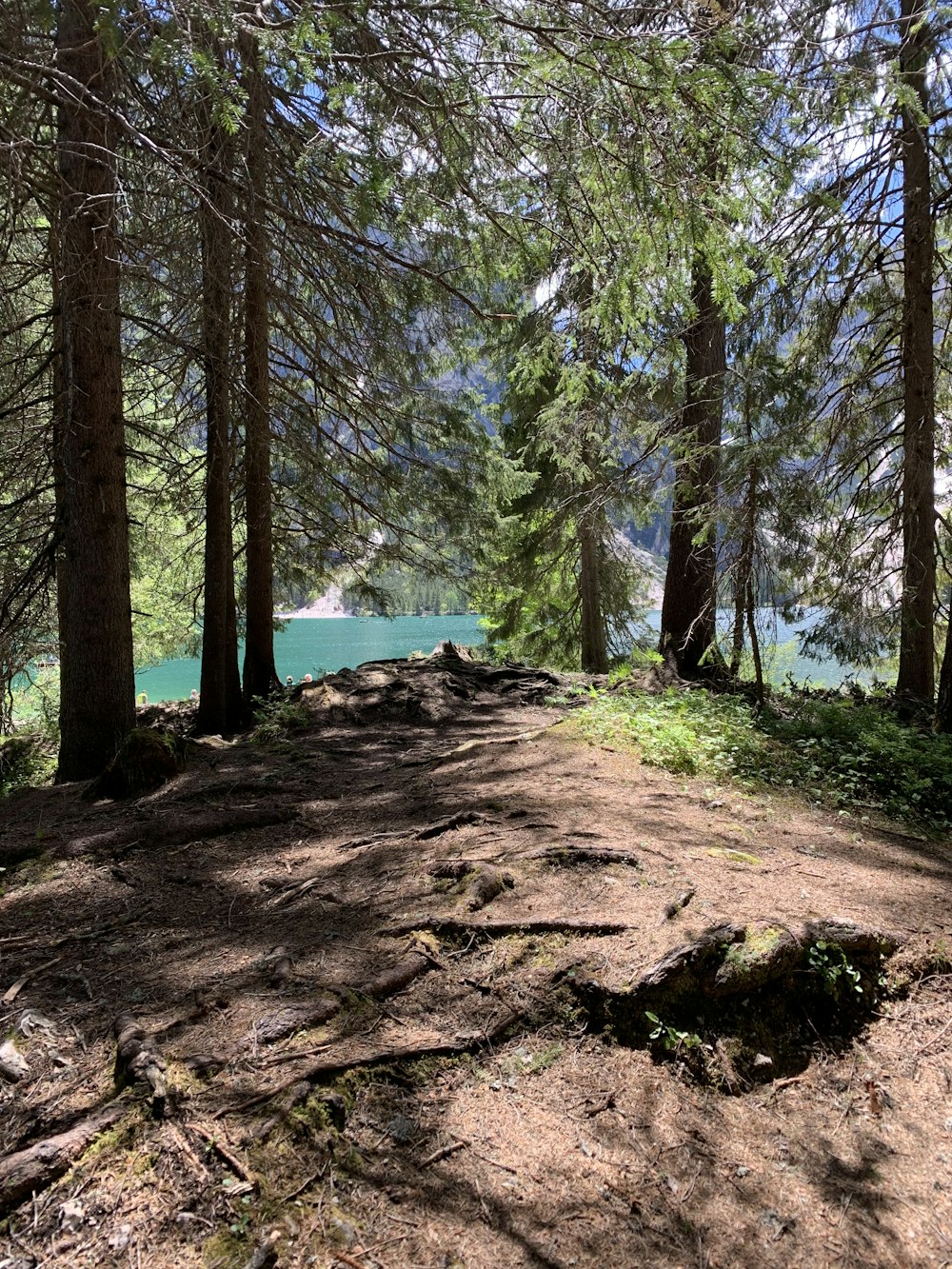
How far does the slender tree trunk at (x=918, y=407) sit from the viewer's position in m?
7.51

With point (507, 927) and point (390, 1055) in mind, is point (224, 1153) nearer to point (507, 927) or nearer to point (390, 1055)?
point (390, 1055)

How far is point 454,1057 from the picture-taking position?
2383mm

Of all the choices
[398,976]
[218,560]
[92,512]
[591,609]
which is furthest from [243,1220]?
[591,609]

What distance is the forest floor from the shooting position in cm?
184

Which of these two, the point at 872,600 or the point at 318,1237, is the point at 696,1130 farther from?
the point at 872,600

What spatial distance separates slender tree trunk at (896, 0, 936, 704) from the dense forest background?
0.04 metres

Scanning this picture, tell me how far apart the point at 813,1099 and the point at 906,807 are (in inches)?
121

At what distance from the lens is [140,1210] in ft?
5.86

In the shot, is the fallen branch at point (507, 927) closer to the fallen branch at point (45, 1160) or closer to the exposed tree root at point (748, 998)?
the exposed tree root at point (748, 998)

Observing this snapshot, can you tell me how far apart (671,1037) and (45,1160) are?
1.89m

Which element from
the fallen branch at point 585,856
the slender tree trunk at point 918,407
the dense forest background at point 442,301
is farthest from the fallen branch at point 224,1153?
the slender tree trunk at point 918,407

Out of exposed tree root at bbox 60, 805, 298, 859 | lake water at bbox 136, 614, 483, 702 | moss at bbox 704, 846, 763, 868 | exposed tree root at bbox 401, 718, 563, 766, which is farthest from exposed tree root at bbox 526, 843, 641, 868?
lake water at bbox 136, 614, 483, 702

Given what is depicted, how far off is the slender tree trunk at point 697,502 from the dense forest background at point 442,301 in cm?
5

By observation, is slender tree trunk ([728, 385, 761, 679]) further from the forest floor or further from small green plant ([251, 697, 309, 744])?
small green plant ([251, 697, 309, 744])
